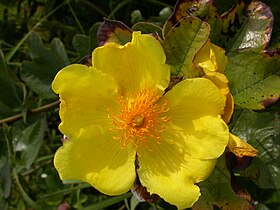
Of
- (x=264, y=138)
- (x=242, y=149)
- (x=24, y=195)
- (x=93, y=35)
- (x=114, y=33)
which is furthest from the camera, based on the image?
(x=24, y=195)

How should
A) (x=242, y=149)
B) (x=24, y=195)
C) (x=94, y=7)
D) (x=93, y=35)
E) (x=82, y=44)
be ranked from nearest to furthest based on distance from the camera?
(x=242, y=149)
(x=93, y=35)
(x=82, y=44)
(x=24, y=195)
(x=94, y=7)

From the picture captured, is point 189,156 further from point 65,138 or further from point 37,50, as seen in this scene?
point 37,50

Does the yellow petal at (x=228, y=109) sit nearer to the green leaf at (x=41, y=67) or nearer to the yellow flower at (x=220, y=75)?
the yellow flower at (x=220, y=75)

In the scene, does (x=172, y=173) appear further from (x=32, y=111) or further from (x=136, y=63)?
(x=32, y=111)

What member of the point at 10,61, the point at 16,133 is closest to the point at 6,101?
the point at 16,133

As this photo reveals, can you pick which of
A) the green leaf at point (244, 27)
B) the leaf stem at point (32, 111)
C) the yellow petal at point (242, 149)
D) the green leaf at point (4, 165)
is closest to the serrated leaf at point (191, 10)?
the green leaf at point (244, 27)

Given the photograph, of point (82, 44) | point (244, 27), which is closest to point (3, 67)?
point (82, 44)

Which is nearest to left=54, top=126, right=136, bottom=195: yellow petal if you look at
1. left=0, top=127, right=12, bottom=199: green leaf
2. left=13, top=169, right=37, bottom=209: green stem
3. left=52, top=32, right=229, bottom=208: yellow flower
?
left=52, top=32, right=229, bottom=208: yellow flower
